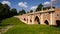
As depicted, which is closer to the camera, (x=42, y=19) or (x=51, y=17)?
(x=51, y=17)

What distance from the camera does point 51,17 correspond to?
96.5 ft

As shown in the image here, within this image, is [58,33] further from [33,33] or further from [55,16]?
[55,16]

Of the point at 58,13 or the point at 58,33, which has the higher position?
the point at 58,13

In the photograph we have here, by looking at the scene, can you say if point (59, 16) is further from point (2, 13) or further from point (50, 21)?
point (2, 13)

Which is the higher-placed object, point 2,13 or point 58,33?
point 2,13

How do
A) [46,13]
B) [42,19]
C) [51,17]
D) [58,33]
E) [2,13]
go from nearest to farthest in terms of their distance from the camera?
[58,33] → [51,17] → [46,13] → [42,19] → [2,13]

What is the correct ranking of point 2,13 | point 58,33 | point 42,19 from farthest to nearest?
point 2,13 → point 42,19 → point 58,33

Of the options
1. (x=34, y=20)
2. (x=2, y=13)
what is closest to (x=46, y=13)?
(x=34, y=20)

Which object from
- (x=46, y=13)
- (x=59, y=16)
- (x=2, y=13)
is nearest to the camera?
(x=59, y=16)

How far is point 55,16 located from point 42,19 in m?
6.86

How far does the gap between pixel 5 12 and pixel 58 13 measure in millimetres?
54574

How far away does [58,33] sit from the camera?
61.7 ft

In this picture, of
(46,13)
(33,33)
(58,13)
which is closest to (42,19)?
(46,13)

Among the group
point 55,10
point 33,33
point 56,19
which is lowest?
point 33,33
